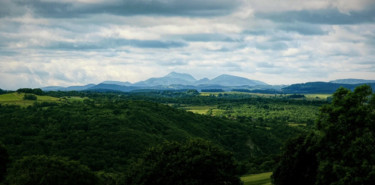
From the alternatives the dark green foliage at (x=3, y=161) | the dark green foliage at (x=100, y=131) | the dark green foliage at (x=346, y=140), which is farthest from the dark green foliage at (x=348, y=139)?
the dark green foliage at (x=100, y=131)

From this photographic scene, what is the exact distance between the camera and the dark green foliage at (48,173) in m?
48.2

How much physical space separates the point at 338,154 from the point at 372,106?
5743 mm

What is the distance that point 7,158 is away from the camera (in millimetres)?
61156

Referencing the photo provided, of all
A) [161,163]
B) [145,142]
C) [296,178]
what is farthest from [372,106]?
[145,142]

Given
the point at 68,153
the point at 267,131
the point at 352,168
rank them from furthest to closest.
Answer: the point at 267,131
the point at 68,153
the point at 352,168

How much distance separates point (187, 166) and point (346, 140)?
59.2 feet

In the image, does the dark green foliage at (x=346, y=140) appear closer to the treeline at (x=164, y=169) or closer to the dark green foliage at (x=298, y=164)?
the dark green foliage at (x=298, y=164)

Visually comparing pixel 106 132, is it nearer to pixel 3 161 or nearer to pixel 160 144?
pixel 3 161

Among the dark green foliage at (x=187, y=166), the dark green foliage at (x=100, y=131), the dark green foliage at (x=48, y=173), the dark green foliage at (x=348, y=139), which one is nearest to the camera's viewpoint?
the dark green foliage at (x=348, y=139)

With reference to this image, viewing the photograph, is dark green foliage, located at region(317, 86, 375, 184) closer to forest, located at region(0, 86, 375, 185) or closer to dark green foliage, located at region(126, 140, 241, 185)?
forest, located at region(0, 86, 375, 185)

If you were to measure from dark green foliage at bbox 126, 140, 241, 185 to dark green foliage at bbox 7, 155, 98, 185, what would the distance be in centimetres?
911

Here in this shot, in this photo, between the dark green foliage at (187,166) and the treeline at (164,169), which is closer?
the dark green foliage at (187,166)

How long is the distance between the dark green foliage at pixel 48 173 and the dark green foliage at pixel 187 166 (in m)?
9.11

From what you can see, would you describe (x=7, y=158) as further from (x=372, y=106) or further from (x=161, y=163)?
(x=372, y=106)
